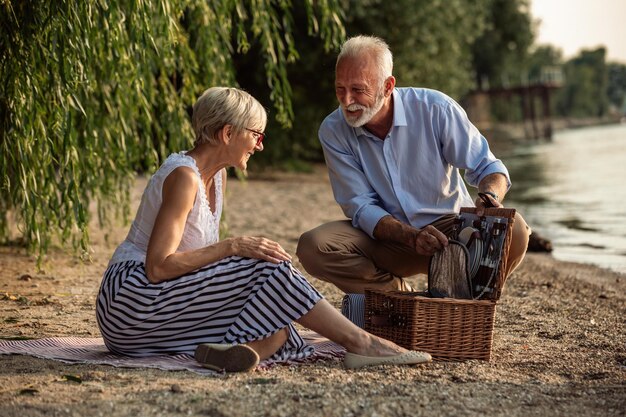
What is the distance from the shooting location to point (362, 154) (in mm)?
5395

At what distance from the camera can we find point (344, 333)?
4.28m

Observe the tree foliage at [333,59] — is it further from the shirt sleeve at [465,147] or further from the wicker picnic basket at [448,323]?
the wicker picnic basket at [448,323]

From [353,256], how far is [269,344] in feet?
3.60

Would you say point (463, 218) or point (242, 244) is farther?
point (463, 218)

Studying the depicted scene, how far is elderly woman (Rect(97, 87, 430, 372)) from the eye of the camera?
13.8ft

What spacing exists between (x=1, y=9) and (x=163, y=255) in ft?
7.24

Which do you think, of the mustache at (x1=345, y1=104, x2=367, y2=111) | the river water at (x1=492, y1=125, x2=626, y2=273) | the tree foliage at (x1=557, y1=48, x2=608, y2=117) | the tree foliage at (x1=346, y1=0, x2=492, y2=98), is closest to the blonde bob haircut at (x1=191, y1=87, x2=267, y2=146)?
the mustache at (x1=345, y1=104, x2=367, y2=111)

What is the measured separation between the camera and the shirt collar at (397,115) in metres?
5.31

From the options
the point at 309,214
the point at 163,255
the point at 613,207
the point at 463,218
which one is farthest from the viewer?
the point at 613,207

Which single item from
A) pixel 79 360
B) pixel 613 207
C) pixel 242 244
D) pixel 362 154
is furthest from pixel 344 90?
pixel 613 207

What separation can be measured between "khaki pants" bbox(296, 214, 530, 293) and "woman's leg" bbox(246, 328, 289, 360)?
3.21ft

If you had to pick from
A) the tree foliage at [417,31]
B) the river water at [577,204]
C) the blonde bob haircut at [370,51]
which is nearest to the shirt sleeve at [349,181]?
the blonde bob haircut at [370,51]

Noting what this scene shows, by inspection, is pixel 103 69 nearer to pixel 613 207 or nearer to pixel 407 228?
pixel 407 228

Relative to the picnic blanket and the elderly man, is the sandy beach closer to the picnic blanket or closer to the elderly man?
the picnic blanket
